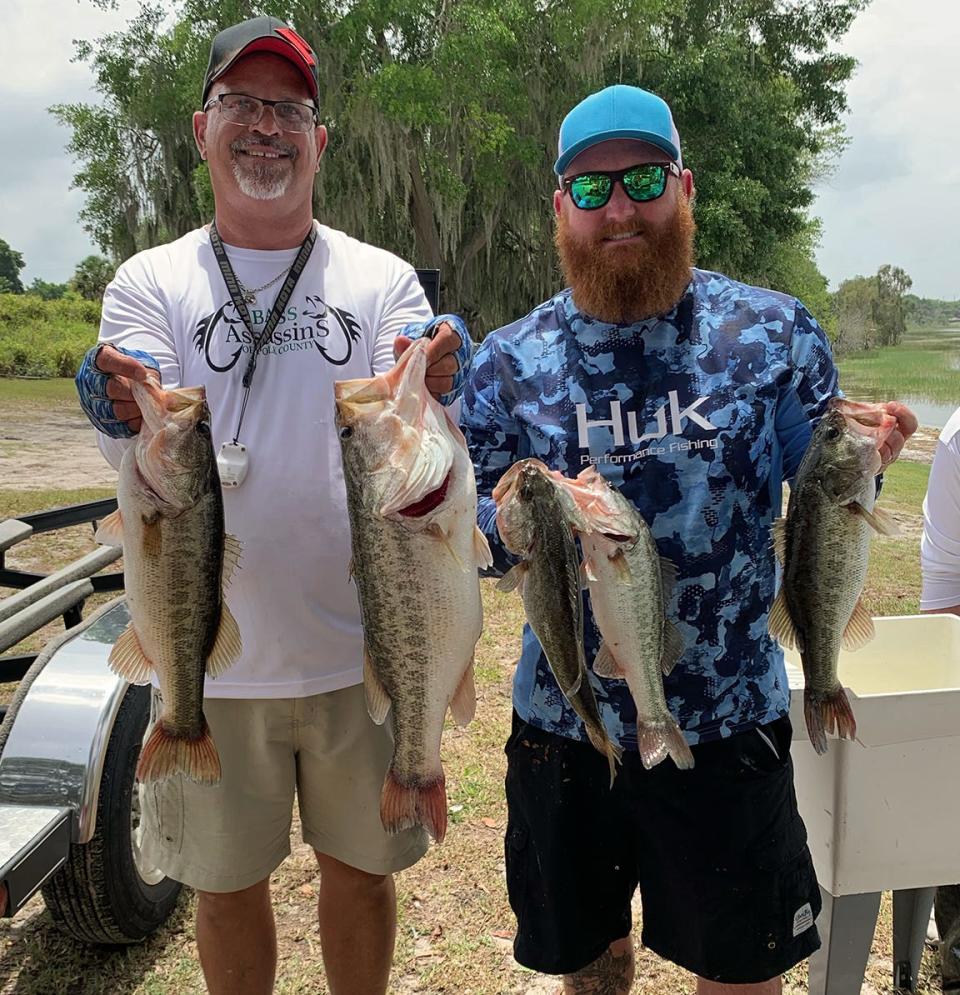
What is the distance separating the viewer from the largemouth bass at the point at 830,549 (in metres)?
2.16

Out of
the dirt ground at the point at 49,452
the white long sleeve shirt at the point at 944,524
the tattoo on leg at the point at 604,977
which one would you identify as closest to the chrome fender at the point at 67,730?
the tattoo on leg at the point at 604,977

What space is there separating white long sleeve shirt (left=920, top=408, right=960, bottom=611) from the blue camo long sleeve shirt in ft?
2.74

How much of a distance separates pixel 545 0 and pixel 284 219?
20.6 meters

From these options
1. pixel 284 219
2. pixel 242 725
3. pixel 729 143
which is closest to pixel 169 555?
pixel 242 725

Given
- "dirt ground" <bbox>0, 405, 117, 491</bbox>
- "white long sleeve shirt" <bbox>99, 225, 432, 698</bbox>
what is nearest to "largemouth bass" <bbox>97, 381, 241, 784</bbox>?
"white long sleeve shirt" <bbox>99, 225, 432, 698</bbox>

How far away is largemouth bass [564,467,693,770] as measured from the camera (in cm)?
211

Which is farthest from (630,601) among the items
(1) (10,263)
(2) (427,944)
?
(1) (10,263)

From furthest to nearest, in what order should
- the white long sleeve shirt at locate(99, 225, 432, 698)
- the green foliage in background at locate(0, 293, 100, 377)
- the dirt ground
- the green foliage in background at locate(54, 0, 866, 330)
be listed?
1. the green foliage in background at locate(0, 293, 100, 377)
2. the green foliage in background at locate(54, 0, 866, 330)
3. the dirt ground
4. the white long sleeve shirt at locate(99, 225, 432, 698)

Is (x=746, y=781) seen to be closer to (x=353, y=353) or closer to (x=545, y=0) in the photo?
(x=353, y=353)

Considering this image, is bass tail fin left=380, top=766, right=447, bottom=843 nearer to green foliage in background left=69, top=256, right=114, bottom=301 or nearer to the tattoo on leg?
the tattoo on leg

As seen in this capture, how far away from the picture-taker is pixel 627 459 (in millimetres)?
2449

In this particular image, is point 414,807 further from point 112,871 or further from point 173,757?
point 112,871

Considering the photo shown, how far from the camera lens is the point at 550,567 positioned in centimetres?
208

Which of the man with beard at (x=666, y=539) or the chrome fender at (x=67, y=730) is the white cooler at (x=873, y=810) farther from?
the chrome fender at (x=67, y=730)
